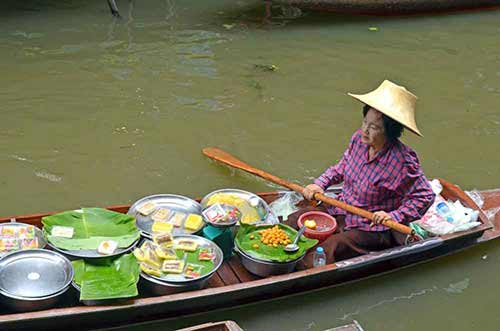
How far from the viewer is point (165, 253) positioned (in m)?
3.57

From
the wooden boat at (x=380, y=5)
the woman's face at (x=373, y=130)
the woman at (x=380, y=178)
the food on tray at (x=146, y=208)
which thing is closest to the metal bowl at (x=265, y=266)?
the woman at (x=380, y=178)

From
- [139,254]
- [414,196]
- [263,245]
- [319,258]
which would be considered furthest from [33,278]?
[414,196]

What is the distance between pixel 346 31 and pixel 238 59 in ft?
6.74

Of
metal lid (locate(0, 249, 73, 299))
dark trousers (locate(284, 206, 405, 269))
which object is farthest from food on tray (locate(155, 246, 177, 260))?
dark trousers (locate(284, 206, 405, 269))

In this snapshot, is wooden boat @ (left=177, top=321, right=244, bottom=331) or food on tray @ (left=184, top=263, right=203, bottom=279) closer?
wooden boat @ (left=177, top=321, right=244, bottom=331)

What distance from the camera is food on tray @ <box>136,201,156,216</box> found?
13.0ft

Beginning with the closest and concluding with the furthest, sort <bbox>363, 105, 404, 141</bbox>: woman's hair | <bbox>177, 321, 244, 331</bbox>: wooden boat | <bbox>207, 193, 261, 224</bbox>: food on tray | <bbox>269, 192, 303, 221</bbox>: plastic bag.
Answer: <bbox>177, 321, 244, 331</bbox>: wooden boat → <bbox>363, 105, 404, 141</bbox>: woman's hair → <bbox>207, 193, 261, 224</bbox>: food on tray → <bbox>269, 192, 303, 221</bbox>: plastic bag

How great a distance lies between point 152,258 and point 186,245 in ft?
Result: 0.84

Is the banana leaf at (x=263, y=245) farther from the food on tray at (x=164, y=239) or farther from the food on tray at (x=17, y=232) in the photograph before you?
the food on tray at (x=17, y=232)

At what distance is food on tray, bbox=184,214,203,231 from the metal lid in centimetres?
77

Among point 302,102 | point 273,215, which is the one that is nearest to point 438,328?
point 273,215

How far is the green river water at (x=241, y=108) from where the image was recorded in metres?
4.17

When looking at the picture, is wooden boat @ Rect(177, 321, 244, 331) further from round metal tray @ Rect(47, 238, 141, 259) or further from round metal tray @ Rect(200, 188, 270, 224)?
round metal tray @ Rect(200, 188, 270, 224)

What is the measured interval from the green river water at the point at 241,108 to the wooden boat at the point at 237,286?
160 mm
